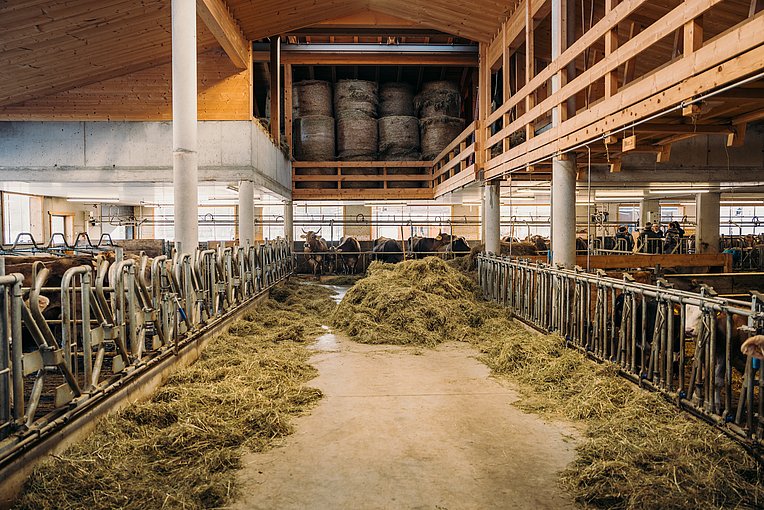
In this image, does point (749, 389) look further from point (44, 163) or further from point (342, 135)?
point (342, 135)

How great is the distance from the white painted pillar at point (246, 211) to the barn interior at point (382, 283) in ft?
0.15

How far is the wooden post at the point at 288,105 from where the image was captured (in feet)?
61.1

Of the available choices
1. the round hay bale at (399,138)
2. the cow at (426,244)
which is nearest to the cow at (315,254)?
the cow at (426,244)

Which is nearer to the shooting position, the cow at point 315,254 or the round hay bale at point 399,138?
the round hay bale at point 399,138

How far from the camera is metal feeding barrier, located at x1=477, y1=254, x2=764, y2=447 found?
165 inches

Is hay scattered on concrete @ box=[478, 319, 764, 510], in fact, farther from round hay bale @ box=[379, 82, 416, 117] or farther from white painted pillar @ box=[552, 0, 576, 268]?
round hay bale @ box=[379, 82, 416, 117]

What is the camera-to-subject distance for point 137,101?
1224 centimetres

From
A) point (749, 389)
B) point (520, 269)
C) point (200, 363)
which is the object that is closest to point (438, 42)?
point (520, 269)

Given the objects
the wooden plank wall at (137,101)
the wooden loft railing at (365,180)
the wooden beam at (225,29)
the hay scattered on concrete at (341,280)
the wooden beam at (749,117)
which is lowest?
the hay scattered on concrete at (341,280)

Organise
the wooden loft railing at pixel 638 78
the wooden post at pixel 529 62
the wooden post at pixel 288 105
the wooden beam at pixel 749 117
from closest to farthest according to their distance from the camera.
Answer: the wooden loft railing at pixel 638 78
the wooden beam at pixel 749 117
the wooden post at pixel 529 62
the wooden post at pixel 288 105

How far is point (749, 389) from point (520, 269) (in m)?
5.64

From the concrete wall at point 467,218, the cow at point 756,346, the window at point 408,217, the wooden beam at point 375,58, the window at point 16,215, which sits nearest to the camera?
the cow at point 756,346

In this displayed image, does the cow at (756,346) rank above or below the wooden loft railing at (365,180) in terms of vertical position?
below

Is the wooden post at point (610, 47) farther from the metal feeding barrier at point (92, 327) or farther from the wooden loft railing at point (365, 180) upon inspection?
the wooden loft railing at point (365, 180)
